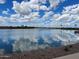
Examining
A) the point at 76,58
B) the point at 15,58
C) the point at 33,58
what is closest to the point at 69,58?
the point at 76,58

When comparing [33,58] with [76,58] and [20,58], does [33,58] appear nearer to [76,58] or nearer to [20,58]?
[20,58]

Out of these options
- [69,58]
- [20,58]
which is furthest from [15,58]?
[69,58]

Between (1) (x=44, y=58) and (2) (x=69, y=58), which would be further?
(1) (x=44, y=58)

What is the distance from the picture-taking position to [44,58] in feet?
42.7

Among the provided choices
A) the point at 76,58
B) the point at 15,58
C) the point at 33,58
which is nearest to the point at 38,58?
the point at 33,58

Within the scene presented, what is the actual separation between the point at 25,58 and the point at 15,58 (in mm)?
552

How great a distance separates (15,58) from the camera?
43.3 feet

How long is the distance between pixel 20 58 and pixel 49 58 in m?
1.66

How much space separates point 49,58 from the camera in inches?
503

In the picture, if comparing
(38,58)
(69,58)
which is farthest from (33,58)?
(69,58)

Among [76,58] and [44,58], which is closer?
[76,58]

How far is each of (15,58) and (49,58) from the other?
74.5 inches

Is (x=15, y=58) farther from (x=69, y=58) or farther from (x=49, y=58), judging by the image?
(x=69, y=58)

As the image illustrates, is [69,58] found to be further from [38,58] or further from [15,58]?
[15,58]
